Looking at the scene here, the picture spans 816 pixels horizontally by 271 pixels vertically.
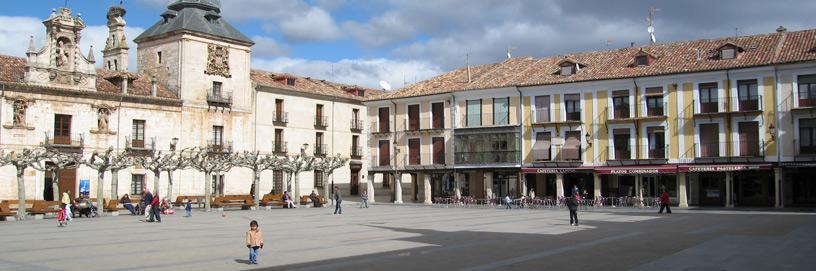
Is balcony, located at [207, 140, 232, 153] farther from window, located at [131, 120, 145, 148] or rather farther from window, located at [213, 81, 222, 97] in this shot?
window, located at [131, 120, 145, 148]

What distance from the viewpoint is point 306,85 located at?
57.8 m

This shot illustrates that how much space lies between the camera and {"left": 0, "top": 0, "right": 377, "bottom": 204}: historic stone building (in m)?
42.1

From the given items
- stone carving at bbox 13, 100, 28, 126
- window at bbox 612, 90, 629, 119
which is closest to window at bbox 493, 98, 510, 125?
window at bbox 612, 90, 629, 119

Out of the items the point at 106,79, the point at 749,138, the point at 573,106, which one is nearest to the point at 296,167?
the point at 106,79

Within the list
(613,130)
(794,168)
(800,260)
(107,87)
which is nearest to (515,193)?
(613,130)

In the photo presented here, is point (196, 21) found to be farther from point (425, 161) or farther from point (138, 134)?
point (425, 161)

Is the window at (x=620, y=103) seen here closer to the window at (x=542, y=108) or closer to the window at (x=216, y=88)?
the window at (x=542, y=108)

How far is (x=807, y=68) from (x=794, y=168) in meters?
4.92

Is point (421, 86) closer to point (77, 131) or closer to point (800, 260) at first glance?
point (77, 131)

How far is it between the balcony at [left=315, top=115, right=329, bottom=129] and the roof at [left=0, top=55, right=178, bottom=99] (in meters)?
11.4

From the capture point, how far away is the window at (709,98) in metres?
40.6

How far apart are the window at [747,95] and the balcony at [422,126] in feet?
57.6

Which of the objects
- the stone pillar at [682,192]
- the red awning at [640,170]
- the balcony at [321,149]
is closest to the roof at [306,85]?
the balcony at [321,149]

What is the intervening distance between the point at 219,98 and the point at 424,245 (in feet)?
114
